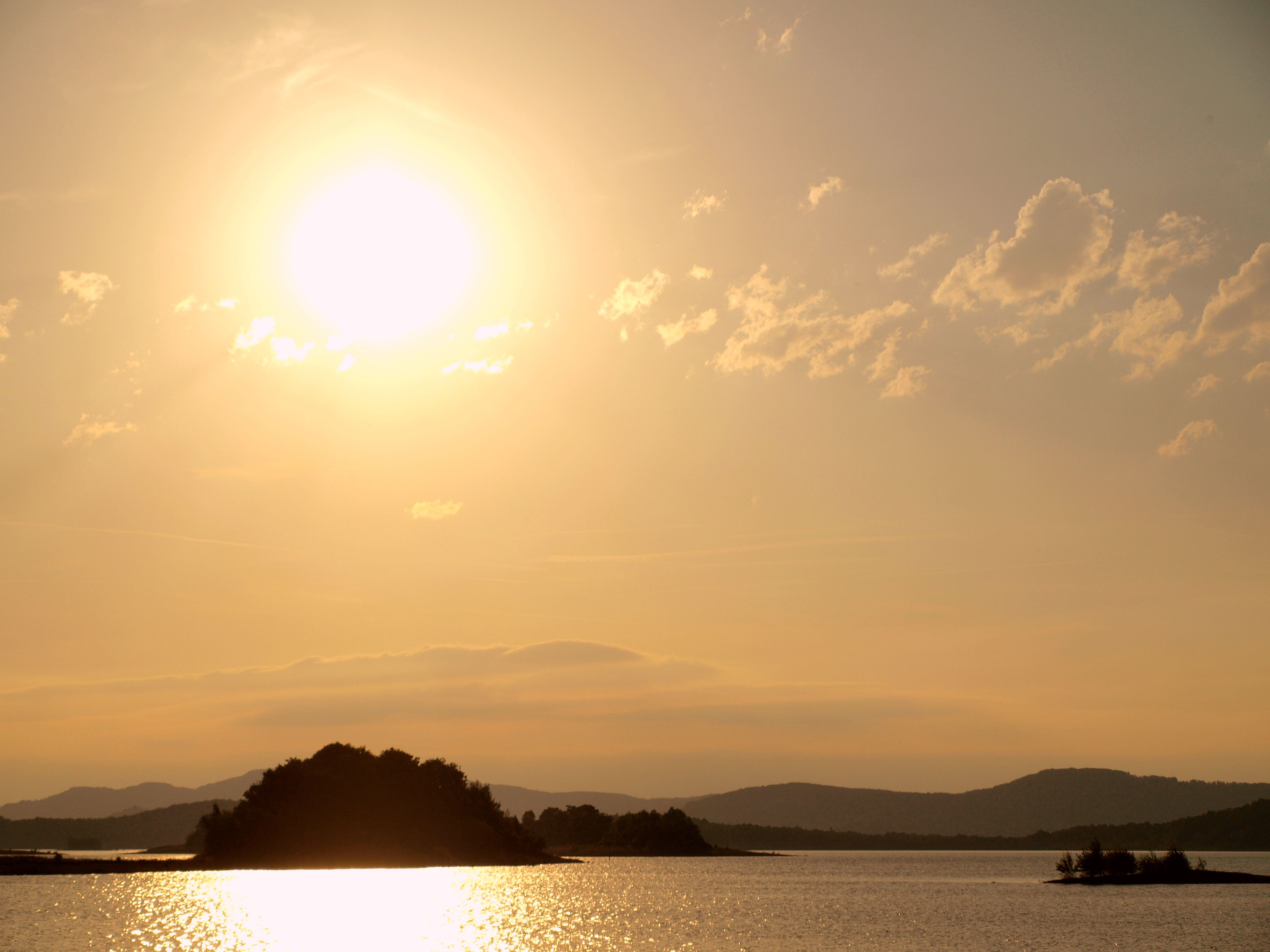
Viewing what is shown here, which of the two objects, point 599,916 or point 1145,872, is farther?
point 1145,872

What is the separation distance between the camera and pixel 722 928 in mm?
95062

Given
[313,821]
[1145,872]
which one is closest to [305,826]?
[313,821]

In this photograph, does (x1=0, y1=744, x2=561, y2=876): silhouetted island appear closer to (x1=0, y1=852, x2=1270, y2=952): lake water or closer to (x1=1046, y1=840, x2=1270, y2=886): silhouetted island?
(x1=0, y1=852, x2=1270, y2=952): lake water

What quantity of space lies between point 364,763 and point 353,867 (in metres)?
18.2

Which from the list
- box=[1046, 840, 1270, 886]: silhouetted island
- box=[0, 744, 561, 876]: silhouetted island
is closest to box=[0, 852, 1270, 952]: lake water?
box=[1046, 840, 1270, 886]: silhouetted island

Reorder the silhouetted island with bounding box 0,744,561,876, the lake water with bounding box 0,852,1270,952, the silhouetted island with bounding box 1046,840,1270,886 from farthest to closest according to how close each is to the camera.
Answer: the silhouetted island with bounding box 0,744,561,876
the silhouetted island with bounding box 1046,840,1270,886
the lake water with bounding box 0,852,1270,952

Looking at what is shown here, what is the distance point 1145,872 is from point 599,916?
9690cm

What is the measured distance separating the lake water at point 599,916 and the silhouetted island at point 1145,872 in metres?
2.44

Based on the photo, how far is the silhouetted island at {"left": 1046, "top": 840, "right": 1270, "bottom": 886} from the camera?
158000 mm

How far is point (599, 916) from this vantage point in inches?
4188

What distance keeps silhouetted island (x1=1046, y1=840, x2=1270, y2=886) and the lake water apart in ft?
8.00

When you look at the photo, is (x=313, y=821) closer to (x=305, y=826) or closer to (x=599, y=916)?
(x=305, y=826)

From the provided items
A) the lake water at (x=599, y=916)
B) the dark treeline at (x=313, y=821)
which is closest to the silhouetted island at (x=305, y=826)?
the dark treeline at (x=313, y=821)

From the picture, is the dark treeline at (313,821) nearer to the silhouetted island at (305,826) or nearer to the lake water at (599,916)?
the silhouetted island at (305,826)
